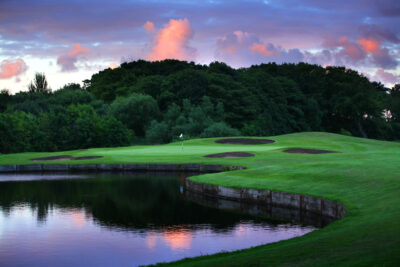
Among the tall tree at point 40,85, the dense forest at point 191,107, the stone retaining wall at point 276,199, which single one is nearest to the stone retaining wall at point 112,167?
the stone retaining wall at point 276,199

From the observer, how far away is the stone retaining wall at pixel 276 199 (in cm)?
1952

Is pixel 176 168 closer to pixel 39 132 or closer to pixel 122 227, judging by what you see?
pixel 122 227

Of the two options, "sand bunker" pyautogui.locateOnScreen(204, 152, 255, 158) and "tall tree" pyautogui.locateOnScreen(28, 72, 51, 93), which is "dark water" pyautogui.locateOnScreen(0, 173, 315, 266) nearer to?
"sand bunker" pyautogui.locateOnScreen(204, 152, 255, 158)

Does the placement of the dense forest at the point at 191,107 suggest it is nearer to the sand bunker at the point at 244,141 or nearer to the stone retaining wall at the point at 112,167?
the stone retaining wall at the point at 112,167

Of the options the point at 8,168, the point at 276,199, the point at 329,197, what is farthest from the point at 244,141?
the point at 329,197

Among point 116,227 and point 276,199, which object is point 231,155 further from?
point 116,227

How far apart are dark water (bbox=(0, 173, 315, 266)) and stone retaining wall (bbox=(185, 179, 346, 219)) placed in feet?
4.46

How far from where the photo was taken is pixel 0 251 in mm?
15867

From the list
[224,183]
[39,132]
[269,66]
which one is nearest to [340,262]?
[224,183]

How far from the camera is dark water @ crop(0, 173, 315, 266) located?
15211 millimetres

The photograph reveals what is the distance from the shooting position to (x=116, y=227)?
19.3 meters

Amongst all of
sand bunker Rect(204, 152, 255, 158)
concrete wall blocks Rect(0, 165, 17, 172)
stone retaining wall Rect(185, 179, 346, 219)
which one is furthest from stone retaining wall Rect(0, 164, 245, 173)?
stone retaining wall Rect(185, 179, 346, 219)

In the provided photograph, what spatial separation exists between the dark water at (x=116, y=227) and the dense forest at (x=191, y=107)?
Result: 3498cm

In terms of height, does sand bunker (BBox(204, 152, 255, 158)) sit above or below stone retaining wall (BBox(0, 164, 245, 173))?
above
